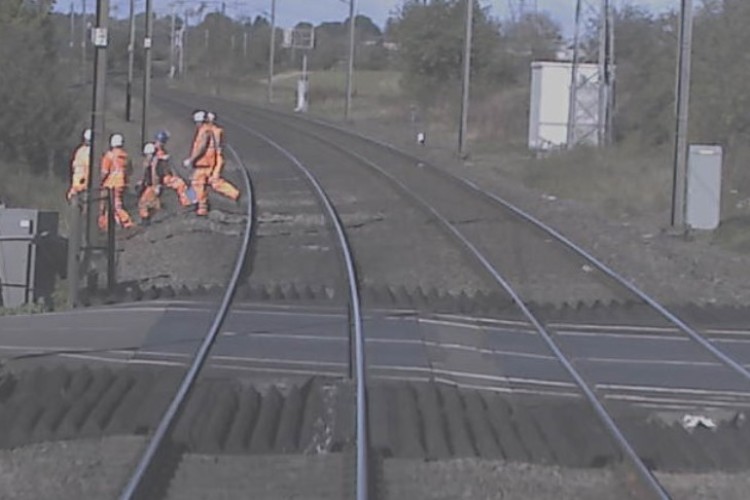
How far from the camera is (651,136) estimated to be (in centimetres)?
5719

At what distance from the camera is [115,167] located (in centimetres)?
2512

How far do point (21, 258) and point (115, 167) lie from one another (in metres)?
6.87

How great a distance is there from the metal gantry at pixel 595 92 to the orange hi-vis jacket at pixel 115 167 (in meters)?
28.6

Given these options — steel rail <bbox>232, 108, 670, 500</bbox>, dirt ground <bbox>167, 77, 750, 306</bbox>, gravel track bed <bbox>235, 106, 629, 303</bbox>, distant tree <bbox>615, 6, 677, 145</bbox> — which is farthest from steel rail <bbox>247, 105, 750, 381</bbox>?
distant tree <bbox>615, 6, 677, 145</bbox>

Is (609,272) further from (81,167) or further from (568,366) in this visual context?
(81,167)

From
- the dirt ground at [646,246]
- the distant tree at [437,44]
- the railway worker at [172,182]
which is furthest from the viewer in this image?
the distant tree at [437,44]

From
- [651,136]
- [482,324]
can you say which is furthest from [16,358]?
[651,136]

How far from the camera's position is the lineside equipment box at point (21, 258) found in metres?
18.3

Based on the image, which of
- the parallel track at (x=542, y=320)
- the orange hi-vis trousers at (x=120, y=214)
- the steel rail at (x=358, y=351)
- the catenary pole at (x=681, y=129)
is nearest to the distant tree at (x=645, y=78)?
the parallel track at (x=542, y=320)

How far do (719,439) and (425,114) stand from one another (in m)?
75.6

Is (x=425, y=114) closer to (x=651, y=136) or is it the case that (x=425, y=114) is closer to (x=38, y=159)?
(x=651, y=136)

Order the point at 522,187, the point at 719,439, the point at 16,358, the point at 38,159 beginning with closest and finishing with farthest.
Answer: the point at 719,439 → the point at 16,358 → the point at 522,187 → the point at 38,159

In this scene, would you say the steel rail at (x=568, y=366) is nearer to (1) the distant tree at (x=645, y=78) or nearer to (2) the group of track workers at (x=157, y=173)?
(2) the group of track workers at (x=157, y=173)

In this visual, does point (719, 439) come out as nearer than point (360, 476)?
No
